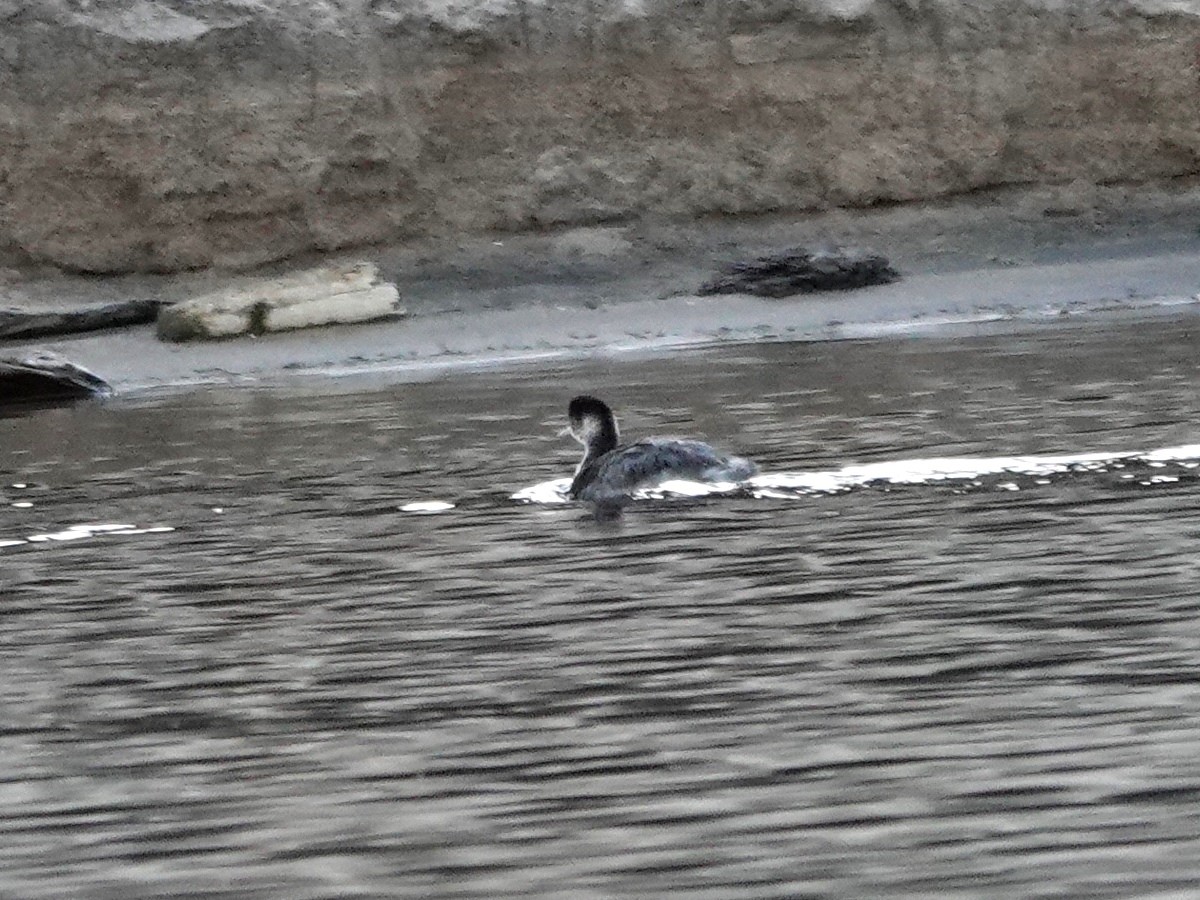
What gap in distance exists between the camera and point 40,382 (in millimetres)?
15781

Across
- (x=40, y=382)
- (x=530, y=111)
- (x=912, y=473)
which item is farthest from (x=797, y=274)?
(x=912, y=473)

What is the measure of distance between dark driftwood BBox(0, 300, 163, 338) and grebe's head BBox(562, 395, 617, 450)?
25.0 ft

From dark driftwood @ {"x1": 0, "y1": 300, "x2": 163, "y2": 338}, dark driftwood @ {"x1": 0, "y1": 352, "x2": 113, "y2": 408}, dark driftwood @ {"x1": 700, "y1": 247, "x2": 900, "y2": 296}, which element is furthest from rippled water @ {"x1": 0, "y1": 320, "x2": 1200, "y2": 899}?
dark driftwood @ {"x1": 700, "y1": 247, "x2": 900, "y2": 296}

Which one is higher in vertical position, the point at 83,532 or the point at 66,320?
the point at 66,320

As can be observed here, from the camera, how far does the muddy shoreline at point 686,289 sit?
1714 cm

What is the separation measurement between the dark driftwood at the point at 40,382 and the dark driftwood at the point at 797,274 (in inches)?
170

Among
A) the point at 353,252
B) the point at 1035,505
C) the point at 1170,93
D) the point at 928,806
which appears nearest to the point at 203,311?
the point at 353,252

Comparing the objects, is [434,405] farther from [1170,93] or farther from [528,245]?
[1170,93]

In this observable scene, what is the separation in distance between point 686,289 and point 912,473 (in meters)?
8.51

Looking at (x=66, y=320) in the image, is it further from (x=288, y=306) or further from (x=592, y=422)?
(x=592, y=422)

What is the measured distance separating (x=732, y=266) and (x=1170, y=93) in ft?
13.4

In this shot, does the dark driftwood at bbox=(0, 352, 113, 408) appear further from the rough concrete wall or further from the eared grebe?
the eared grebe

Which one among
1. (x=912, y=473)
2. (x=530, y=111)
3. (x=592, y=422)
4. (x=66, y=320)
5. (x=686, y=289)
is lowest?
(x=912, y=473)

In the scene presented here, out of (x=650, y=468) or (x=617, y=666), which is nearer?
(x=617, y=666)
